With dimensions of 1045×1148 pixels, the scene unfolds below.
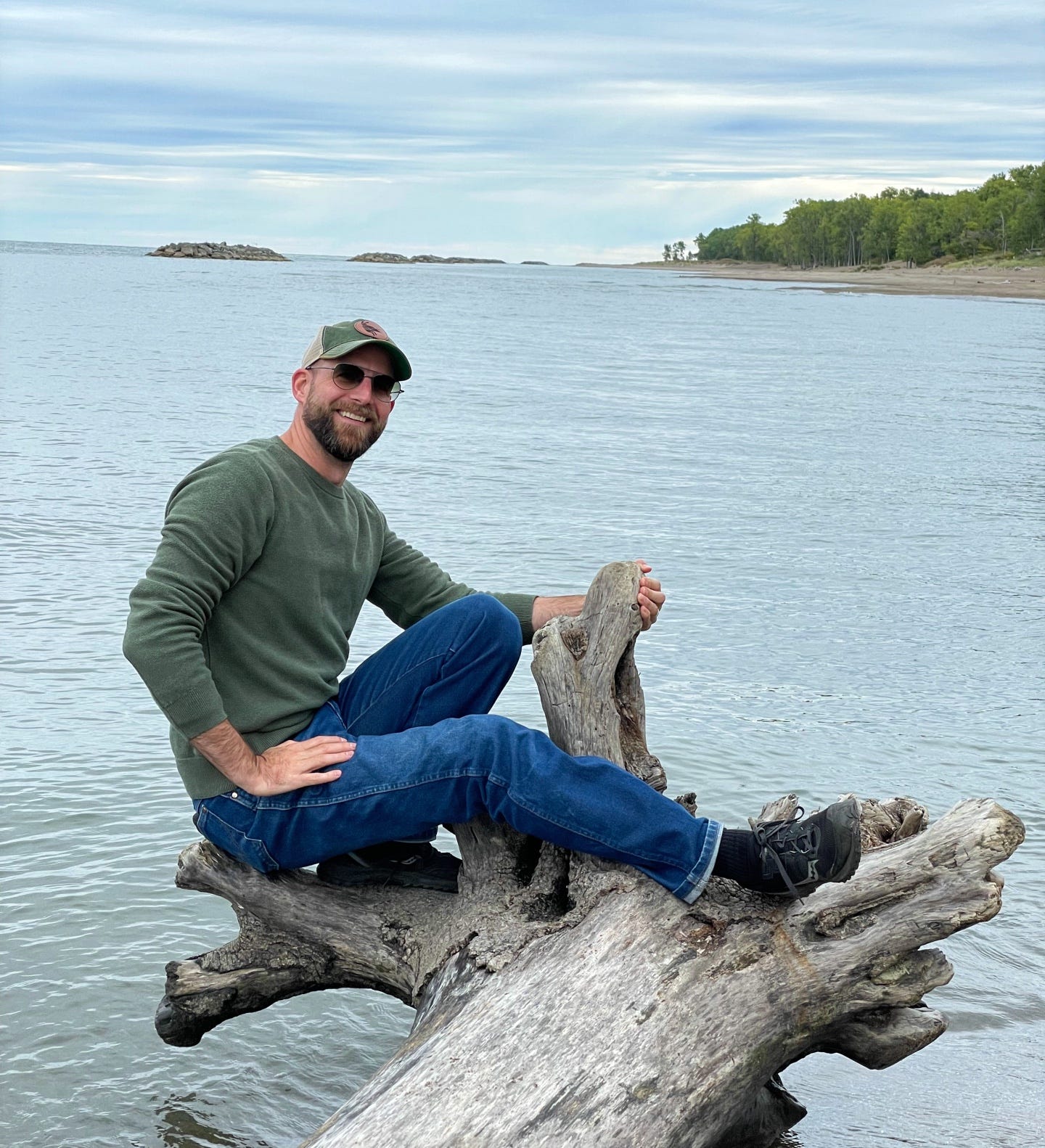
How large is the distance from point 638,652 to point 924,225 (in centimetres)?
14857

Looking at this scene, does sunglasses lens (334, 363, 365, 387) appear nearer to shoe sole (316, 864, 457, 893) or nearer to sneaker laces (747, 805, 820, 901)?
shoe sole (316, 864, 457, 893)

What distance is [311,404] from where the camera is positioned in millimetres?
4809

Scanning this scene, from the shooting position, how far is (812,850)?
3.96 metres

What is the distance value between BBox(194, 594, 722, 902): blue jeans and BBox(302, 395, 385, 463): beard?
2.12ft

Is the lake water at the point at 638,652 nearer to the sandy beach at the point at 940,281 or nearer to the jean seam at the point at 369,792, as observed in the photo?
the jean seam at the point at 369,792

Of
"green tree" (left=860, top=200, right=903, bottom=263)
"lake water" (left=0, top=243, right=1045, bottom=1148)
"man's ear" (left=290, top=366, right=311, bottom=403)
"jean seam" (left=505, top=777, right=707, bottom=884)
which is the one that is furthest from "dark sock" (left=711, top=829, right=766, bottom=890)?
"green tree" (left=860, top=200, right=903, bottom=263)

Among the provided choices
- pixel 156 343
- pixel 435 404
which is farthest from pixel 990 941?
pixel 156 343

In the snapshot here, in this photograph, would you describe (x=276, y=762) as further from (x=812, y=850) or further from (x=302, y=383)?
(x=812, y=850)

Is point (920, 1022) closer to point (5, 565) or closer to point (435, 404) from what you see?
point (5, 565)

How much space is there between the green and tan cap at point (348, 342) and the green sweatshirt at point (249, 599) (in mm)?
355


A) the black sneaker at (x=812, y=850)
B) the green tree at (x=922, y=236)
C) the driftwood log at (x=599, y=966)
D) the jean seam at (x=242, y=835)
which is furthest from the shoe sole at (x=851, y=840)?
the green tree at (x=922, y=236)

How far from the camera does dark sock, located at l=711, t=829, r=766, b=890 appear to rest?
13.2 ft

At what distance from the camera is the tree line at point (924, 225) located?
127619mm

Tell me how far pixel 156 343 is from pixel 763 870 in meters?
39.6
